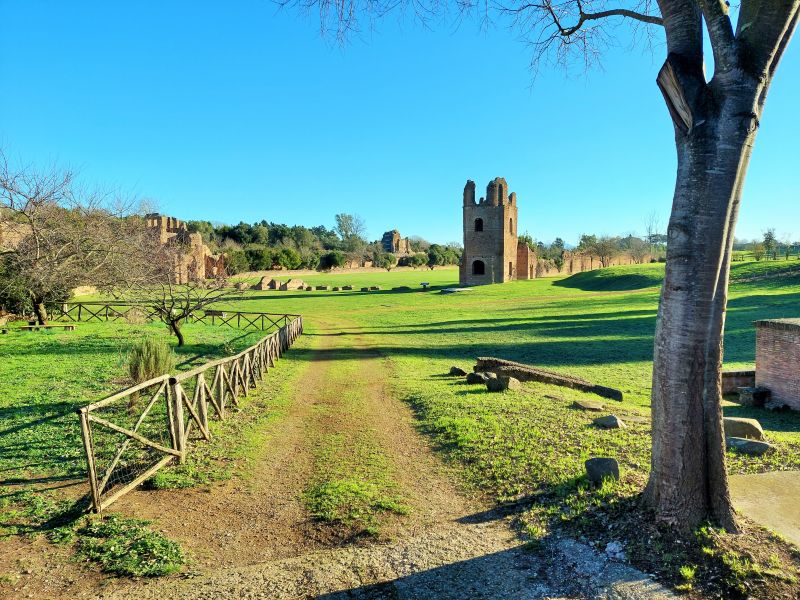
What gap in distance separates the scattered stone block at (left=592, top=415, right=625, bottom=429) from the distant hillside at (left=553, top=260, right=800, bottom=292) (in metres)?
36.2

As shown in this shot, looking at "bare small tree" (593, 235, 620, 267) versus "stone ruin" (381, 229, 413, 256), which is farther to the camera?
"stone ruin" (381, 229, 413, 256)

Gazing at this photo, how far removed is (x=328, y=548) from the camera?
14.3ft

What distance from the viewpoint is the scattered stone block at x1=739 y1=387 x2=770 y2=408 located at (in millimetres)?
11430

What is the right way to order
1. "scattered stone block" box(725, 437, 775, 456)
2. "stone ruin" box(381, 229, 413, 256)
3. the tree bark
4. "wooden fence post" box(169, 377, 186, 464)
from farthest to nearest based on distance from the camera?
1. "stone ruin" box(381, 229, 413, 256)
2. "wooden fence post" box(169, 377, 186, 464)
3. "scattered stone block" box(725, 437, 775, 456)
4. the tree bark

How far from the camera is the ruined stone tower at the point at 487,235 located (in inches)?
1997

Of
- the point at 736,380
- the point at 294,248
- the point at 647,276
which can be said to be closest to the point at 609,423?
the point at 736,380

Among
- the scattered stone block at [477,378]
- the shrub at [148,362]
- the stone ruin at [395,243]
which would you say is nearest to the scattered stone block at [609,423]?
the scattered stone block at [477,378]

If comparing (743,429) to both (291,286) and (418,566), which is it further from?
(291,286)

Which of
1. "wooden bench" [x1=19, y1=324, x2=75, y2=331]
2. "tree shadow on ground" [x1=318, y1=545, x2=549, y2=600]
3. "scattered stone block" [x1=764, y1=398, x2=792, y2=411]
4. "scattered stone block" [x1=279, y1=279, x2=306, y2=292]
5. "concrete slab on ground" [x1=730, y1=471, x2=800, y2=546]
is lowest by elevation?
"scattered stone block" [x1=764, y1=398, x2=792, y2=411]

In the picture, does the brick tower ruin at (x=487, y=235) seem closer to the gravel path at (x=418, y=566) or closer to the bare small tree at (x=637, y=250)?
Answer: the bare small tree at (x=637, y=250)

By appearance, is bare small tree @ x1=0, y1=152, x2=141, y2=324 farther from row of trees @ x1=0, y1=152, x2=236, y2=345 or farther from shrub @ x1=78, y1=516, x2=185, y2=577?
shrub @ x1=78, y1=516, x2=185, y2=577

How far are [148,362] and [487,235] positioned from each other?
145 feet

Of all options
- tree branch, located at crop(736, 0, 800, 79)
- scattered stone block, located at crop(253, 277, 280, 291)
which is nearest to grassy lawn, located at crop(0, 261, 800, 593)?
tree branch, located at crop(736, 0, 800, 79)

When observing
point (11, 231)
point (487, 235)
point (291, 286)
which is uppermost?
point (487, 235)
